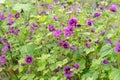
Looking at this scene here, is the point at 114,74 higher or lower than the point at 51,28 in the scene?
lower

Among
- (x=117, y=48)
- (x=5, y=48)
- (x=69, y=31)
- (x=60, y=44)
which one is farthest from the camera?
(x=5, y=48)

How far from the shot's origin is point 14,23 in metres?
2.61

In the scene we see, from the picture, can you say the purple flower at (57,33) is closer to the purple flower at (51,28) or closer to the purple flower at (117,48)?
the purple flower at (51,28)

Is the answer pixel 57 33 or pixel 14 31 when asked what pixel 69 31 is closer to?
pixel 57 33

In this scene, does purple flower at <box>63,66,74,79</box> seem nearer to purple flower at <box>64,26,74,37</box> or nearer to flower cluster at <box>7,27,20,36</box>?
purple flower at <box>64,26,74,37</box>

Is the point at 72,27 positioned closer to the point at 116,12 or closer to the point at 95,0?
the point at 116,12

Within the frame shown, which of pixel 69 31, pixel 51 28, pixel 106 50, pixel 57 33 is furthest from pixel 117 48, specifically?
pixel 51 28

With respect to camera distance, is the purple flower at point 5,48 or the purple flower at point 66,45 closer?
the purple flower at point 66,45

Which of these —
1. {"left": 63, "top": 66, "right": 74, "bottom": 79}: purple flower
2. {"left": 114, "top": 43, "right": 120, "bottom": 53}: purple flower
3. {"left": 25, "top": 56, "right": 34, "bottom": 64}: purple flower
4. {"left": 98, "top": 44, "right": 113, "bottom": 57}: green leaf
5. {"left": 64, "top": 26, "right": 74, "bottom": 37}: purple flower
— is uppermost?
{"left": 64, "top": 26, "right": 74, "bottom": 37}: purple flower

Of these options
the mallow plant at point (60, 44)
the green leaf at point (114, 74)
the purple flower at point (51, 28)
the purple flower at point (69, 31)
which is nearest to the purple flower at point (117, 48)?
the mallow plant at point (60, 44)

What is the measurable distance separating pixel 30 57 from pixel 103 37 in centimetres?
56

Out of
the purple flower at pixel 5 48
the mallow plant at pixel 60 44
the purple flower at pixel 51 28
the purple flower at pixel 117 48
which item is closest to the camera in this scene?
the purple flower at pixel 117 48

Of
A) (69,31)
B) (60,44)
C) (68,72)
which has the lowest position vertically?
(68,72)

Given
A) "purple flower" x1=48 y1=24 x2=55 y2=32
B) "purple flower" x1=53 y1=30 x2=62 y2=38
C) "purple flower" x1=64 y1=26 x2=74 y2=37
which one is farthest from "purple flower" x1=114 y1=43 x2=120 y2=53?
"purple flower" x1=48 y1=24 x2=55 y2=32
